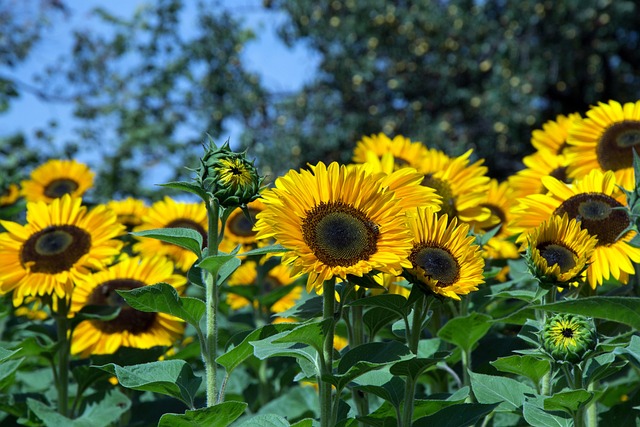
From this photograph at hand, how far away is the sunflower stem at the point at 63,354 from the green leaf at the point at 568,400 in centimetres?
122

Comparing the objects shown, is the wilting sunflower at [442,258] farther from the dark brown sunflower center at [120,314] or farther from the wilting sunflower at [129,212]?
the wilting sunflower at [129,212]

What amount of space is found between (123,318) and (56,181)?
41.0 inches

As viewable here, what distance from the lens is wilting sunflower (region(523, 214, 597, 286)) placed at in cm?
160

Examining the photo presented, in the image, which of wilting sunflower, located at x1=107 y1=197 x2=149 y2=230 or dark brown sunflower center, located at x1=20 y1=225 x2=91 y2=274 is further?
wilting sunflower, located at x1=107 y1=197 x2=149 y2=230

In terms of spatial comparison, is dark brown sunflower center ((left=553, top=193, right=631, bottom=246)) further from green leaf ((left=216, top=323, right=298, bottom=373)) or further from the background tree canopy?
the background tree canopy

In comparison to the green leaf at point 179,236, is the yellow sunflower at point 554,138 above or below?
above

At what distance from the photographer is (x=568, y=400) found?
1.44 meters

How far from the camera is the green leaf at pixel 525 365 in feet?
5.24

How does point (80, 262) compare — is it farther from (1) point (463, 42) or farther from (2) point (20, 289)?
(1) point (463, 42)

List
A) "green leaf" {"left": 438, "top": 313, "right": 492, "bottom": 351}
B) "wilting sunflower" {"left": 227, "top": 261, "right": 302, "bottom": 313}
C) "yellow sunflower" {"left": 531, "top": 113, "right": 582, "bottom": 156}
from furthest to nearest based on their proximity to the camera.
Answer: "wilting sunflower" {"left": 227, "top": 261, "right": 302, "bottom": 313}, "yellow sunflower" {"left": 531, "top": 113, "right": 582, "bottom": 156}, "green leaf" {"left": 438, "top": 313, "right": 492, "bottom": 351}

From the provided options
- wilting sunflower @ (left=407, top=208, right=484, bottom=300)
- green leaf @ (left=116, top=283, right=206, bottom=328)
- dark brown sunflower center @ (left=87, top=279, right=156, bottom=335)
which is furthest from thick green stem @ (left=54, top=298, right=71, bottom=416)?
wilting sunflower @ (left=407, top=208, right=484, bottom=300)

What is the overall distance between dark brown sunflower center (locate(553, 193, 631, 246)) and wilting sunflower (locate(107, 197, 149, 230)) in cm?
152

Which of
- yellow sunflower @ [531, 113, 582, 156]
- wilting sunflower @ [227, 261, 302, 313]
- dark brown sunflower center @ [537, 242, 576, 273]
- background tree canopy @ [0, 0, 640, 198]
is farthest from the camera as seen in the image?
background tree canopy @ [0, 0, 640, 198]

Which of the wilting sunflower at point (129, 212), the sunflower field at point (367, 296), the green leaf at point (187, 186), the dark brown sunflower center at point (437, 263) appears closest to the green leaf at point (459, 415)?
the sunflower field at point (367, 296)
